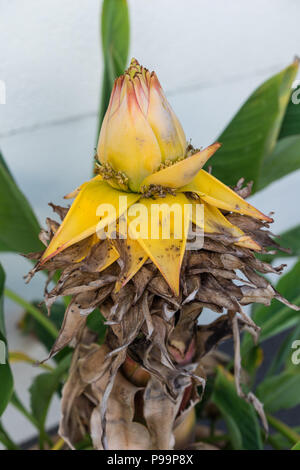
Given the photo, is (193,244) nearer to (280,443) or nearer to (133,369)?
(133,369)

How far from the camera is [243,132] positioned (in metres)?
0.41

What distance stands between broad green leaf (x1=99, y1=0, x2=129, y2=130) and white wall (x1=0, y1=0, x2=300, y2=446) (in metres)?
0.12

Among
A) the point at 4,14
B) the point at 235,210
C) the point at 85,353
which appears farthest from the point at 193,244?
the point at 4,14

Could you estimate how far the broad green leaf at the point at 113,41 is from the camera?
416mm

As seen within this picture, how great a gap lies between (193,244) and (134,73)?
100mm

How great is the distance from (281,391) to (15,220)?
345 mm

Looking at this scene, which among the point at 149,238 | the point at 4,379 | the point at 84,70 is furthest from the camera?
the point at 84,70

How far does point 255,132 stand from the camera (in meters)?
0.40

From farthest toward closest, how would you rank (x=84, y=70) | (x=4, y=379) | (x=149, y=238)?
(x=84, y=70), (x=4, y=379), (x=149, y=238)

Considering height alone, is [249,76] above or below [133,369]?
above

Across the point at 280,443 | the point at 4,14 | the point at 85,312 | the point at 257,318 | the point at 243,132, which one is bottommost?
the point at 280,443

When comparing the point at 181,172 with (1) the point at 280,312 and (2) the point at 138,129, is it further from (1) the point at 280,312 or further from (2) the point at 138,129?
(1) the point at 280,312
